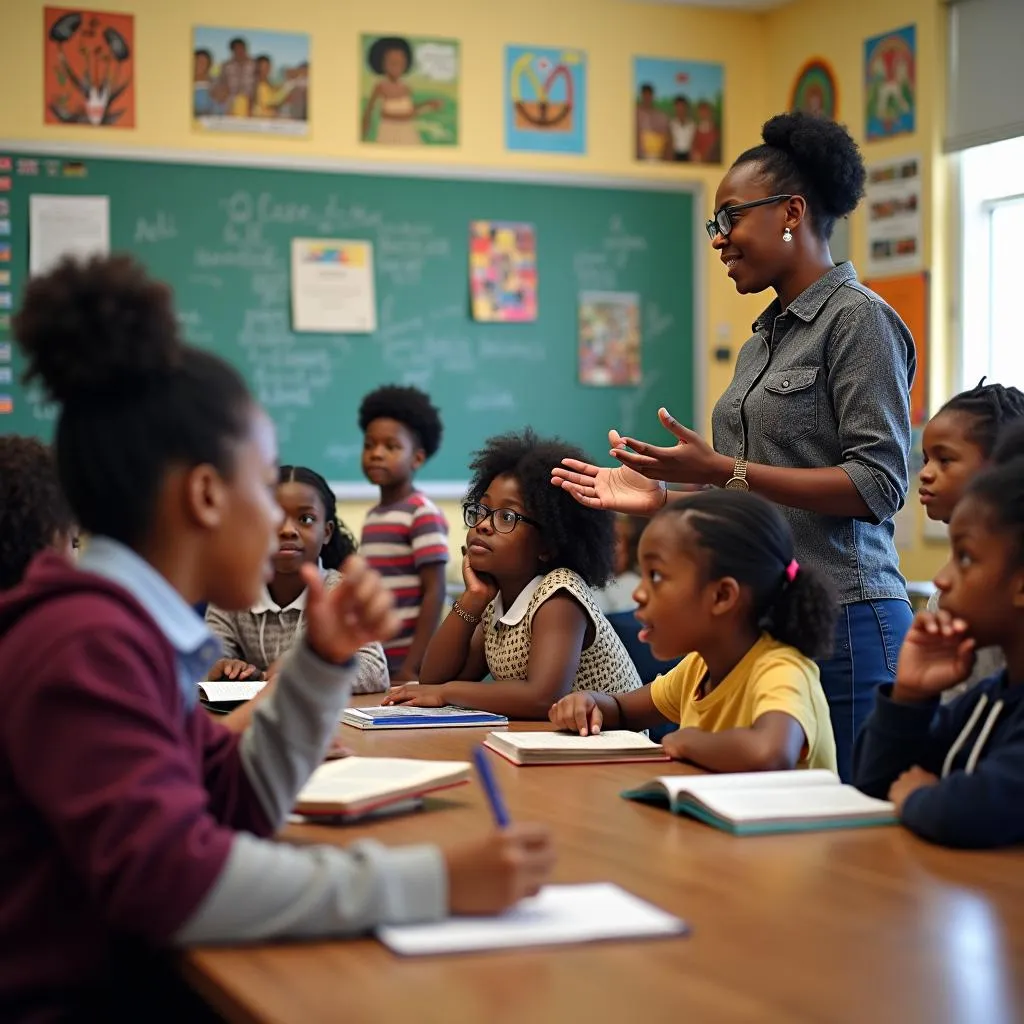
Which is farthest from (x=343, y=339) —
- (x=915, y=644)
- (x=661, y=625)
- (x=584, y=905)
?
(x=584, y=905)

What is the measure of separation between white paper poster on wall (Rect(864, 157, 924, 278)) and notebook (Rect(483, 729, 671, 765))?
353 cm

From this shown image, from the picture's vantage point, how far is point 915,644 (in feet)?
5.62

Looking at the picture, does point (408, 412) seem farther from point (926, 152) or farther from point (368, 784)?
point (368, 784)

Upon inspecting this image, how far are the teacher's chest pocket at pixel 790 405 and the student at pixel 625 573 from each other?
1647 millimetres

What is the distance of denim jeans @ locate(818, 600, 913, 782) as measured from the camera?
238 centimetres

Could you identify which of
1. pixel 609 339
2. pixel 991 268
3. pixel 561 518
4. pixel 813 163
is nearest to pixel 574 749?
pixel 561 518

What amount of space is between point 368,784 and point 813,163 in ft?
4.86

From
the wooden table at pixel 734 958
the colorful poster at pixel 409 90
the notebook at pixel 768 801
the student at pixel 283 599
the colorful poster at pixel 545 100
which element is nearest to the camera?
the wooden table at pixel 734 958

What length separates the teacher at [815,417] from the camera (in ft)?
7.78

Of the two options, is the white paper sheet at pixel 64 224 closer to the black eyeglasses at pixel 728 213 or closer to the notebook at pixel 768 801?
the black eyeglasses at pixel 728 213

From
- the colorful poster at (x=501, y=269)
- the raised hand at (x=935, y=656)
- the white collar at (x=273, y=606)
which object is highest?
the colorful poster at (x=501, y=269)

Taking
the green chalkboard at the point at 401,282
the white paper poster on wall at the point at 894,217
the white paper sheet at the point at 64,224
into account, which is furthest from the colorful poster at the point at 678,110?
the white paper sheet at the point at 64,224

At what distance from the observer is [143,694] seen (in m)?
1.17

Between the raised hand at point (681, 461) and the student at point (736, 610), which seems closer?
the student at point (736, 610)
